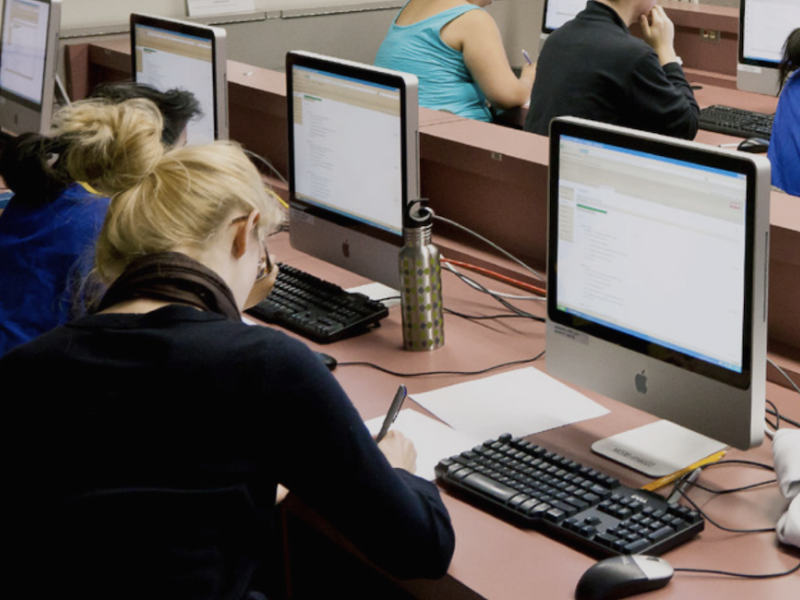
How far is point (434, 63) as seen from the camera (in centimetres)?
386

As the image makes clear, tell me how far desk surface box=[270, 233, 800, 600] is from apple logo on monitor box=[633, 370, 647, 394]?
4.4 inches

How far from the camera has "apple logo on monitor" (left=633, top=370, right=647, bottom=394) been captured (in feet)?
5.06

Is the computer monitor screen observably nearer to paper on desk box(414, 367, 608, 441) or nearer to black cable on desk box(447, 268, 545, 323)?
black cable on desk box(447, 268, 545, 323)

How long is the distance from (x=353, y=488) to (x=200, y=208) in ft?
1.29

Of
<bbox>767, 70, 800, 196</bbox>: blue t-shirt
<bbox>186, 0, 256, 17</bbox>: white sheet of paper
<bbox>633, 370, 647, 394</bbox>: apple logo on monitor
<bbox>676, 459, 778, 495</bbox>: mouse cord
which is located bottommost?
<bbox>676, 459, 778, 495</bbox>: mouse cord

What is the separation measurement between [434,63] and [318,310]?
194 cm

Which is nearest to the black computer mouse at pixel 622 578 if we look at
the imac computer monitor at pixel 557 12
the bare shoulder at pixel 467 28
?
the bare shoulder at pixel 467 28

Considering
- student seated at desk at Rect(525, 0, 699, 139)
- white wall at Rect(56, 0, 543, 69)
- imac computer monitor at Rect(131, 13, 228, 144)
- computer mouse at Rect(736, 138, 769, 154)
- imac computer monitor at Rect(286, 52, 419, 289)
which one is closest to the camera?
imac computer monitor at Rect(286, 52, 419, 289)

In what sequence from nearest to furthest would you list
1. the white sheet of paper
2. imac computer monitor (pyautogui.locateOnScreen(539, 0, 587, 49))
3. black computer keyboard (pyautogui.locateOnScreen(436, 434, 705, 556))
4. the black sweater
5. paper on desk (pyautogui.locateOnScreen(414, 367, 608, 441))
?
the black sweater, black computer keyboard (pyautogui.locateOnScreen(436, 434, 705, 556)), paper on desk (pyautogui.locateOnScreen(414, 367, 608, 441)), the white sheet of paper, imac computer monitor (pyautogui.locateOnScreen(539, 0, 587, 49))

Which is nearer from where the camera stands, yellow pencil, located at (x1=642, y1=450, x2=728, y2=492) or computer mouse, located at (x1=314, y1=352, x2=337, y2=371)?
yellow pencil, located at (x1=642, y1=450, x2=728, y2=492)

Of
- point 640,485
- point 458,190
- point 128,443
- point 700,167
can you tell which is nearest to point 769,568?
point 640,485

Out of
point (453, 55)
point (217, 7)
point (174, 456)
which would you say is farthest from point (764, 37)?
point (174, 456)

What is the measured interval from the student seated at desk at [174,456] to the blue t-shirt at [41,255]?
0.73 metres

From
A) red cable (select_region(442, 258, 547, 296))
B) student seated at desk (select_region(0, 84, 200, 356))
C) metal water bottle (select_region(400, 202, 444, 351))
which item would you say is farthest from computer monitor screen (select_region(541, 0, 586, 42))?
student seated at desk (select_region(0, 84, 200, 356))
